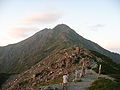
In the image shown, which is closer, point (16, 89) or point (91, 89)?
point (91, 89)

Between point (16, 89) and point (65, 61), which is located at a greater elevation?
point (65, 61)

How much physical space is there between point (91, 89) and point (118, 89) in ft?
15.5

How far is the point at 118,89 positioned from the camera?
3888 centimetres

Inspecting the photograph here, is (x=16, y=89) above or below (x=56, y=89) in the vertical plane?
below

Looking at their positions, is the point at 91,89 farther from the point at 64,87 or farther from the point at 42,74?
the point at 42,74

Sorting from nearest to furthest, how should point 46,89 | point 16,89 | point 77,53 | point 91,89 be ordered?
1. point 46,89
2. point 91,89
3. point 77,53
4. point 16,89

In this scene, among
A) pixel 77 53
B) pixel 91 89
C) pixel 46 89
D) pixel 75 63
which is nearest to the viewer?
pixel 46 89

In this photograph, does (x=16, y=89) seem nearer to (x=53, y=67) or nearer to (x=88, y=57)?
(x=53, y=67)

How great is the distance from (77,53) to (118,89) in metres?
81.4

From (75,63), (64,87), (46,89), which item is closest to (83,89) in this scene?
(64,87)

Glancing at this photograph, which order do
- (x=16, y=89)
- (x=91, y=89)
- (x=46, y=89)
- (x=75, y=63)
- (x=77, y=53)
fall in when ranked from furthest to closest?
1. (x=16, y=89)
2. (x=77, y=53)
3. (x=75, y=63)
4. (x=91, y=89)
5. (x=46, y=89)

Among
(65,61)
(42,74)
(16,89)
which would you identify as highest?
(65,61)

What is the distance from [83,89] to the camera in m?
40.0

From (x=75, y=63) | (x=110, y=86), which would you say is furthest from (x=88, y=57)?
(x=110, y=86)
